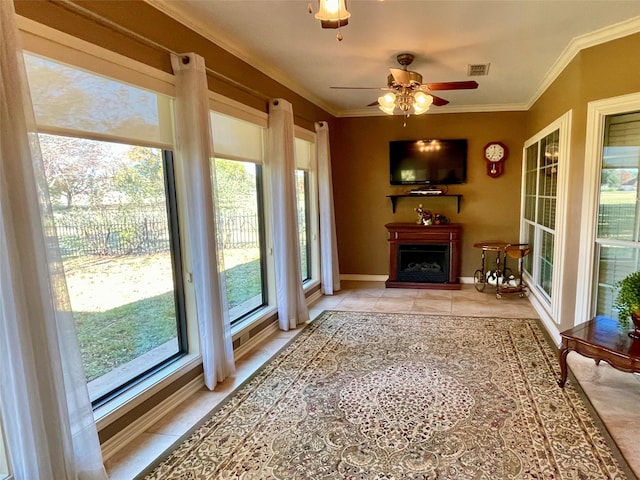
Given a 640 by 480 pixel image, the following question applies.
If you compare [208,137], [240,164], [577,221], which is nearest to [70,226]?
[208,137]

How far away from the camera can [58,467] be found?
1.73m

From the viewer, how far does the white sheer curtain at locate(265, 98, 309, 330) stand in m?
3.99

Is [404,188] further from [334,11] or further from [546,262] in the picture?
[334,11]

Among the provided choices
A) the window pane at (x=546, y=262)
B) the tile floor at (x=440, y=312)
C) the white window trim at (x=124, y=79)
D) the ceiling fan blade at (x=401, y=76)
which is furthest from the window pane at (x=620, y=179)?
the white window trim at (x=124, y=79)

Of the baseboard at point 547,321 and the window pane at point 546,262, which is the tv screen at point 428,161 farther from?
the baseboard at point 547,321

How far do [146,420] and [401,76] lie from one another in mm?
3133

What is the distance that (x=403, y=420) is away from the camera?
8.36ft

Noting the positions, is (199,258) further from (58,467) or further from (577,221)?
(577,221)

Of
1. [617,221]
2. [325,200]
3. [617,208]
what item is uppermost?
[325,200]

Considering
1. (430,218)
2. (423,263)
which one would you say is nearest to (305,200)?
(430,218)

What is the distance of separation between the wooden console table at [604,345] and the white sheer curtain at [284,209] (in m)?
2.52

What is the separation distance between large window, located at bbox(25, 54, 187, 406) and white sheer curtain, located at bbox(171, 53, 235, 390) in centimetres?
14

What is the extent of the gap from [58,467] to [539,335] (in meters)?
4.05

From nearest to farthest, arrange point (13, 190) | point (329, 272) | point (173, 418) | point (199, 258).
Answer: point (13, 190), point (173, 418), point (199, 258), point (329, 272)
